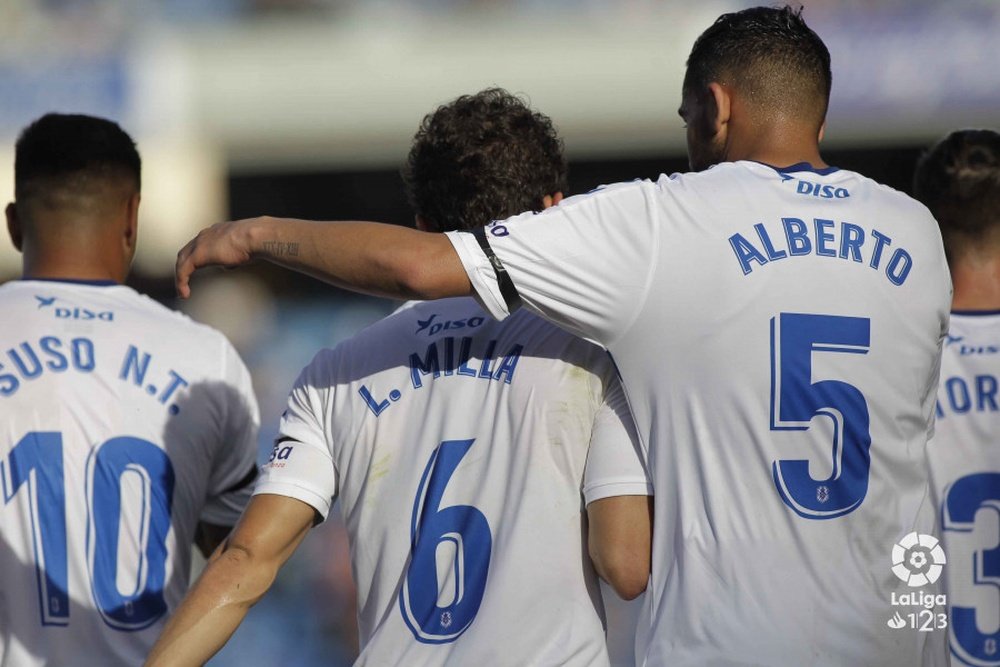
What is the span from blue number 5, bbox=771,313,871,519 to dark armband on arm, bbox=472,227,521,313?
0.53 meters

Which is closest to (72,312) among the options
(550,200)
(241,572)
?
(241,572)

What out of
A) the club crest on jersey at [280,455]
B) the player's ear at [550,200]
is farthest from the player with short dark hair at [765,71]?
the club crest on jersey at [280,455]

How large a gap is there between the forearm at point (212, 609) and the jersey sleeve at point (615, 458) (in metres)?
0.76

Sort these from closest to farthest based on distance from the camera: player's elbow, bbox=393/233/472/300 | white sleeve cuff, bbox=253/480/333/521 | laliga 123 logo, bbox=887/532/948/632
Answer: player's elbow, bbox=393/233/472/300, laliga 123 logo, bbox=887/532/948/632, white sleeve cuff, bbox=253/480/333/521

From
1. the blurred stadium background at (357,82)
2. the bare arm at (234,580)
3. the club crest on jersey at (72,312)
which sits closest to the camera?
the bare arm at (234,580)

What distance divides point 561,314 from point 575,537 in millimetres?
486

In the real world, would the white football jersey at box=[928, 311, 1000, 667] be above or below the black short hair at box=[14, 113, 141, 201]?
below

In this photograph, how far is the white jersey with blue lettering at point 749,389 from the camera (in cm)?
268

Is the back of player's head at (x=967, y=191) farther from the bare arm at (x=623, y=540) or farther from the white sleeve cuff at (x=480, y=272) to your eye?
the white sleeve cuff at (x=480, y=272)

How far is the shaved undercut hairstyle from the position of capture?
3869mm

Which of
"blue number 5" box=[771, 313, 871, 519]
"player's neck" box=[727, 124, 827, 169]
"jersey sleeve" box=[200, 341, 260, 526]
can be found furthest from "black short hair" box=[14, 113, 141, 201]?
"blue number 5" box=[771, 313, 871, 519]

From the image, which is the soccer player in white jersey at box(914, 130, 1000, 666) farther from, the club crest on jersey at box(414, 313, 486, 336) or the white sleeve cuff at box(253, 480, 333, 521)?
the white sleeve cuff at box(253, 480, 333, 521)

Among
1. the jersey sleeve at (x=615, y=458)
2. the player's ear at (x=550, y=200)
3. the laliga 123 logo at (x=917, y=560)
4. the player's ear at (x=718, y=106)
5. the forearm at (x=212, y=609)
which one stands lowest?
the forearm at (x=212, y=609)

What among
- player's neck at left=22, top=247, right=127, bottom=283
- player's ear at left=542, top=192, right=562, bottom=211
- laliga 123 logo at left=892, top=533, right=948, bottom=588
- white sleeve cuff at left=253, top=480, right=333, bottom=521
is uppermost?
player's ear at left=542, top=192, right=562, bottom=211
